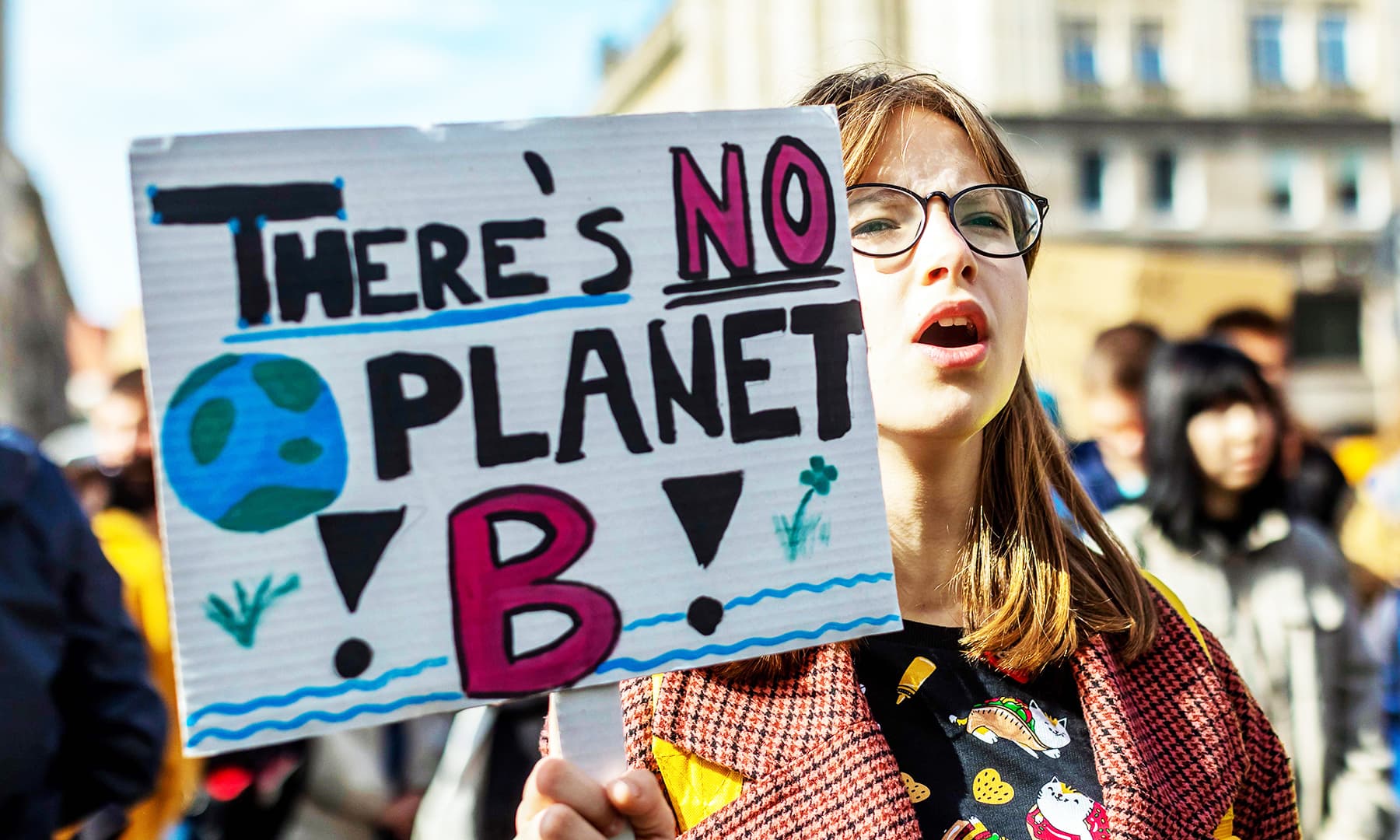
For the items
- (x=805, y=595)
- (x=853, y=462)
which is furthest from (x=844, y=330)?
(x=805, y=595)

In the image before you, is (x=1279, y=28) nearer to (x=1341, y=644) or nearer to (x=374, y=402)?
(x=1341, y=644)

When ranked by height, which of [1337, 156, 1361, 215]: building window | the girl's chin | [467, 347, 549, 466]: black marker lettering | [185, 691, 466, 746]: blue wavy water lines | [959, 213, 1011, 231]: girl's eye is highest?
[1337, 156, 1361, 215]: building window

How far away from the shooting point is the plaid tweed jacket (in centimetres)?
153

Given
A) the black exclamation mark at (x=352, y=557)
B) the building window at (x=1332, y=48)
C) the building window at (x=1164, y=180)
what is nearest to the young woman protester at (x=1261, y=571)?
the black exclamation mark at (x=352, y=557)

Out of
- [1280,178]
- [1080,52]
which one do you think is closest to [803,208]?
[1080,52]

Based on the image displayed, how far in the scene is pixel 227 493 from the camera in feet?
4.61

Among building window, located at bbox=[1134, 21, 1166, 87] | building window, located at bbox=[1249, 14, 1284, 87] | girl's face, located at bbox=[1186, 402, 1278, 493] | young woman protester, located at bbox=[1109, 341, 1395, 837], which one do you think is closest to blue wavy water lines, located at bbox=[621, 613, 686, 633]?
young woman protester, located at bbox=[1109, 341, 1395, 837]

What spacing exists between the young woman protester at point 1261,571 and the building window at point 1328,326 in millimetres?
29325

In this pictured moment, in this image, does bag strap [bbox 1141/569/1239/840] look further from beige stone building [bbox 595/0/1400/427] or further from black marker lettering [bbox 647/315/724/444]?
beige stone building [bbox 595/0/1400/427]

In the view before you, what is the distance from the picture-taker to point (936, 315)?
1.64 m

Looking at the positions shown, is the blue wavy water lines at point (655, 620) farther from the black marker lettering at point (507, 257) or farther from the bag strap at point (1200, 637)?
the bag strap at point (1200, 637)

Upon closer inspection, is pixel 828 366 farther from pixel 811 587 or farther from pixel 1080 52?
pixel 1080 52

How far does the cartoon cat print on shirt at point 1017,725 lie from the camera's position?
1.65 metres

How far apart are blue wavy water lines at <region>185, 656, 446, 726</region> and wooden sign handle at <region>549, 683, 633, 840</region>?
5.5 inches
